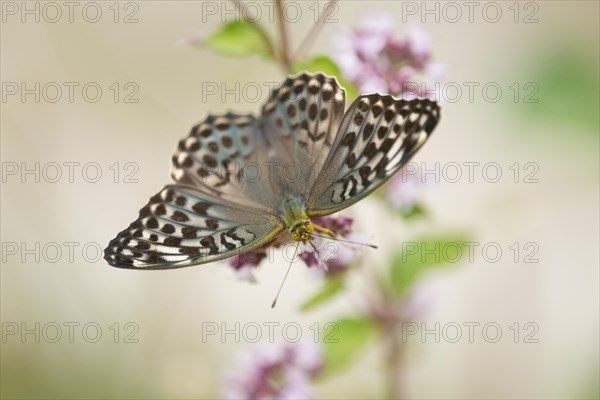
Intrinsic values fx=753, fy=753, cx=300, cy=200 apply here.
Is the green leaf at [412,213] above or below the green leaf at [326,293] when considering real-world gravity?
above

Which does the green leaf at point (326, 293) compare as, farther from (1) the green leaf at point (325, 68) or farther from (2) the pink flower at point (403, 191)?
(1) the green leaf at point (325, 68)

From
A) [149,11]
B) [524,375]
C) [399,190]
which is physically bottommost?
[524,375]

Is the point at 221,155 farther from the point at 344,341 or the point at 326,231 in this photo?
the point at 344,341

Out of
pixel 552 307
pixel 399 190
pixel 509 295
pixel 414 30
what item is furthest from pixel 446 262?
pixel 552 307

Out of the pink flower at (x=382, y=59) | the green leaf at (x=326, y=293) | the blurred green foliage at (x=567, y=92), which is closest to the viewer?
the pink flower at (x=382, y=59)

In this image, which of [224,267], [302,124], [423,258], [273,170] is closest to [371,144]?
[302,124]

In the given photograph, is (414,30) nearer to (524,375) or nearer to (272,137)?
(272,137)

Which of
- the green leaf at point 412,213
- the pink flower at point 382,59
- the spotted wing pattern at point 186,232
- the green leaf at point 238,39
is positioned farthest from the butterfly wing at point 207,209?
the green leaf at point 412,213
